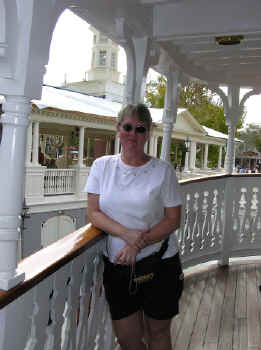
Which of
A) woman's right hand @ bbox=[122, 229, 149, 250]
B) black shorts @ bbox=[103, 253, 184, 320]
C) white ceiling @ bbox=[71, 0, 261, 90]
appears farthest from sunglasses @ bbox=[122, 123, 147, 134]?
white ceiling @ bbox=[71, 0, 261, 90]

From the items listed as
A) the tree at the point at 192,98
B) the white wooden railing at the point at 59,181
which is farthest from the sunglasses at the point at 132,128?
the tree at the point at 192,98

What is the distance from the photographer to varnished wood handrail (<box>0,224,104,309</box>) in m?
1.11

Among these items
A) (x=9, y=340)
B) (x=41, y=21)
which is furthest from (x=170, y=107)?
(x=9, y=340)

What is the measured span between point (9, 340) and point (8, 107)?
28.3 inches

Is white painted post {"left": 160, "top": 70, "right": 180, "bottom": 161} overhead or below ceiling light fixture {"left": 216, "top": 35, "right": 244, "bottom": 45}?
below

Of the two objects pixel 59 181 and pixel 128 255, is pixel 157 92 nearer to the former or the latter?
pixel 59 181

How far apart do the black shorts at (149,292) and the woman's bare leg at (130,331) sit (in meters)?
0.03

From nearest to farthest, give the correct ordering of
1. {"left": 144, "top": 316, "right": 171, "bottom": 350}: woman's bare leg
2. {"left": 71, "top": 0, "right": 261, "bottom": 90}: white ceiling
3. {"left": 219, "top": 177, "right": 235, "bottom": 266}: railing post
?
{"left": 144, "top": 316, "right": 171, "bottom": 350}: woman's bare leg, {"left": 71, "top": 0, "right": 261, "bottom": 90}: white ceiling, {"left": 219, "top": 177, "right": 235, "bottom": 266}: railing post

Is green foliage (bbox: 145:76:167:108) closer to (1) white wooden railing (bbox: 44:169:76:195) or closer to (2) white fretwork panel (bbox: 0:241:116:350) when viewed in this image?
(1) white wooden railing (bbox: 44:169:76:195)

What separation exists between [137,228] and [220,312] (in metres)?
1.82

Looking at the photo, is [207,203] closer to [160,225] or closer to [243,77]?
[243,77]

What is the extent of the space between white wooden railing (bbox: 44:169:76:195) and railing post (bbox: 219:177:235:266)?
27.0 ft

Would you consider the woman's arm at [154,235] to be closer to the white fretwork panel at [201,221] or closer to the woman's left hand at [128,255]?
the woman's left hand at [128,255]

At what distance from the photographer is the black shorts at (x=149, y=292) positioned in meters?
1.53
